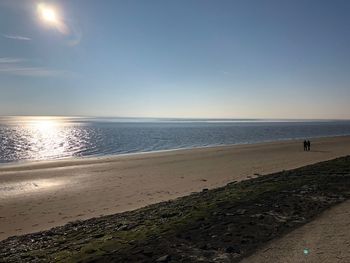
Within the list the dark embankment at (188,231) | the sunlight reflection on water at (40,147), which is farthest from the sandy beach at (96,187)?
the sunlight reflection on water at (40,147)

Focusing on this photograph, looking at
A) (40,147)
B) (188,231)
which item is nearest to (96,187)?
(188,231)

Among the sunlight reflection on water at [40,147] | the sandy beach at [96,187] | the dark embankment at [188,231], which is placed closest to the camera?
the dark embankment at [188,231]

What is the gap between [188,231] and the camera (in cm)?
803

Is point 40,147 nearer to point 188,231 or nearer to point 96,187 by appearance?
point 96,187

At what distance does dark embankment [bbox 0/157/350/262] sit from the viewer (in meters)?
6.92

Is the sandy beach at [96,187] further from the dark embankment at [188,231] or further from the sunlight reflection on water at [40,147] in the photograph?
the sunlight reflection on water at [40,147]

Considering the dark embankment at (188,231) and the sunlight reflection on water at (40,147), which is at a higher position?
the dark embankment at (188,231)

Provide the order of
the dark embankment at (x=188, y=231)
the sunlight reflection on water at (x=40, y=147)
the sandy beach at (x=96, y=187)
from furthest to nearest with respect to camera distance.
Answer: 1. the sunlight reflection on water at (x=40, y=147)
2. the sandy beach at (x=96, y=187)
3. the dark embankment at (x=188, y=231)

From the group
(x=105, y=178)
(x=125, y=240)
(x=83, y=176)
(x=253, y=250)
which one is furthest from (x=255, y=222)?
(x=83, y=176)

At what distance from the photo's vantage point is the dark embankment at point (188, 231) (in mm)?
6918

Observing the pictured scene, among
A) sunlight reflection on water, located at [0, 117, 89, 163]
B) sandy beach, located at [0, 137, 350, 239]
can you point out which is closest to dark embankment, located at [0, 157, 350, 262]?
sandy beach, located at [0, 137, 350, 239]

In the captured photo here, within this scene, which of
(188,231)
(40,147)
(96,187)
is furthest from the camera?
(40,147)

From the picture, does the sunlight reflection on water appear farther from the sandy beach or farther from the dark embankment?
the dark embankment

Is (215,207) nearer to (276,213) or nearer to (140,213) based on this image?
(276,213)
